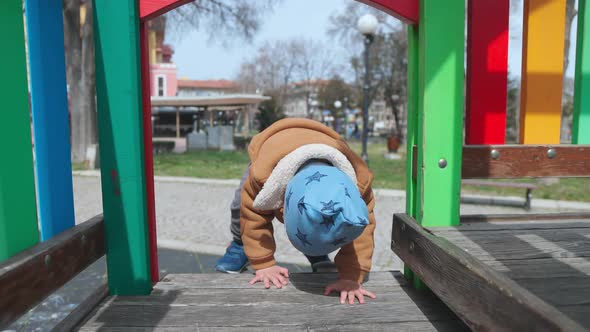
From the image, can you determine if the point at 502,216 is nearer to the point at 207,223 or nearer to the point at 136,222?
the point at 136,222

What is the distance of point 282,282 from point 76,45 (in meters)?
15.3

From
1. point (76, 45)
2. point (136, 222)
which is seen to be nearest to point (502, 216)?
point (136, 222)

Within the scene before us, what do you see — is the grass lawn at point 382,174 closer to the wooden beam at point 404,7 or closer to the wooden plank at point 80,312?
the wooden beam at point 404,7

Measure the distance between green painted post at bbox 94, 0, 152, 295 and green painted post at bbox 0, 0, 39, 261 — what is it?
1.35ft

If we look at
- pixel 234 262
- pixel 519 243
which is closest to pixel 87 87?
pixel 234 262

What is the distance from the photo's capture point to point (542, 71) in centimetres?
229

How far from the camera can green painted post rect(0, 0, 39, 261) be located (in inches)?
56.4

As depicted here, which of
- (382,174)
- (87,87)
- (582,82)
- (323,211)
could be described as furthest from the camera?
(87,87)

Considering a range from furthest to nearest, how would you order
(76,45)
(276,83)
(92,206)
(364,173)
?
(276,83) → (76,45) → (92,206) → (364,173)

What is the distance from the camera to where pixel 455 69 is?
6.55 feet

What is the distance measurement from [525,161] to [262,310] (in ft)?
4.55

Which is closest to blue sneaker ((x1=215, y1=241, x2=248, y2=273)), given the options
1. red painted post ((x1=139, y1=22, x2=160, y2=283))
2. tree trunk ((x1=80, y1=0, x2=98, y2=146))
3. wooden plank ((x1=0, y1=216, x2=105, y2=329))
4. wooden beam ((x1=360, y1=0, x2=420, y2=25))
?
red painted post ((x1=139, y1=22, x2=160, y2=283))

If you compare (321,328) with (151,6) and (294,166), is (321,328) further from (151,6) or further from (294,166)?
(151,6)

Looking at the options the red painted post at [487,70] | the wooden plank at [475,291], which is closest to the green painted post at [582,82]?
the red painted post at [487,70]
